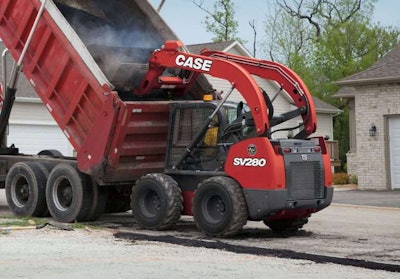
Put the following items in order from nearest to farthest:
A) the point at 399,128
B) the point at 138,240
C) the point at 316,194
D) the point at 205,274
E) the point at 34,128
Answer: the point at 205,274
the point at 138,240
the point at 316,194
the point at 399,128
the point at 34,128

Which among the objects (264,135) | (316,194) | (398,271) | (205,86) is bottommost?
(398,271)

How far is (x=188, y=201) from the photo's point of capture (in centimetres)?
1261

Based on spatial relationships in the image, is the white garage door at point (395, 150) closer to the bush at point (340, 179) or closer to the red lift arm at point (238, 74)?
the bush at point (340, 179)

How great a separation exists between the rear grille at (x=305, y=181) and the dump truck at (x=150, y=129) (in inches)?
0.9

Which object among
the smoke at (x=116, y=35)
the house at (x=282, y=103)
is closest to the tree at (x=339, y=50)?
the house at (x=282, y=103)

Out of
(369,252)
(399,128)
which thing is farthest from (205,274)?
(399,128)

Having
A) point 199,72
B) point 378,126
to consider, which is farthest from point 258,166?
point 378,126

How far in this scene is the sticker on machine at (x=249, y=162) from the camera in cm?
1155

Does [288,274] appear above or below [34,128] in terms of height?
below

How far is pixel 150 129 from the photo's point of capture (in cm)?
1337

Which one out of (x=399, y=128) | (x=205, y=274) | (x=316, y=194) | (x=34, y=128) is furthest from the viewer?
(x=34, y=128)

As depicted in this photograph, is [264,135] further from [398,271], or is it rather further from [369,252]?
[398,271]

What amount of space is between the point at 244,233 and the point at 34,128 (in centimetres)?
1683

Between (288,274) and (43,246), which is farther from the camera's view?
(43,246)
